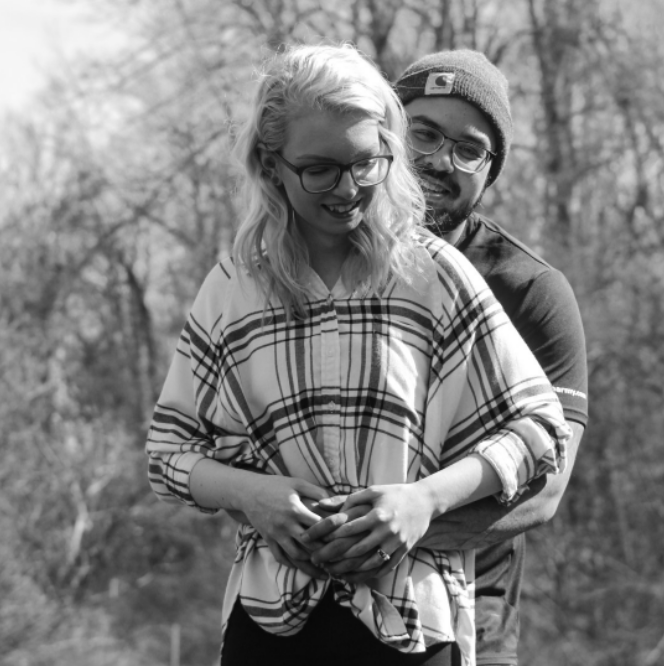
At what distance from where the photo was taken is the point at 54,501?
1278 centimetres

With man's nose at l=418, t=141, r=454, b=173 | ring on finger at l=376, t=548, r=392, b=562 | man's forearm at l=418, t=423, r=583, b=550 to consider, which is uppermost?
man's nose at l=418, t=141, r=454, b=173

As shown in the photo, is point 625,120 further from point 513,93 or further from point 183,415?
point 183,415

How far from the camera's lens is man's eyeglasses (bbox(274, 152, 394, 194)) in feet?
6.42

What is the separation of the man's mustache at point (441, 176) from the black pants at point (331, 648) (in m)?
0.95

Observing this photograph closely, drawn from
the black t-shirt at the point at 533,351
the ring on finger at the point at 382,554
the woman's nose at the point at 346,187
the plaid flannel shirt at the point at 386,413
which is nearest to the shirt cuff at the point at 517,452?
the plaid flannel shirt at the point at 386,413

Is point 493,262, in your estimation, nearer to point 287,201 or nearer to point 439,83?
point 439,83

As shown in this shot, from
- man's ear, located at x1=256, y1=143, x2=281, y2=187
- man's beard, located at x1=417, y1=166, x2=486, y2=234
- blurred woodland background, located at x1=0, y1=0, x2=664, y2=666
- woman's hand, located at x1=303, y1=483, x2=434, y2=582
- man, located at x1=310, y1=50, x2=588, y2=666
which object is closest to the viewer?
woman's hand, located at x1=303, y1=483, x2=434, y2=582

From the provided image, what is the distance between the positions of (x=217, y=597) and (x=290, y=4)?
25.1 feet

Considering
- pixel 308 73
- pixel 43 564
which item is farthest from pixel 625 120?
pixel 308 73

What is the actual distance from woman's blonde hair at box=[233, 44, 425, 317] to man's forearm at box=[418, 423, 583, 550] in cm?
42

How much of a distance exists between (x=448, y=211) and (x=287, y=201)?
0.47 m

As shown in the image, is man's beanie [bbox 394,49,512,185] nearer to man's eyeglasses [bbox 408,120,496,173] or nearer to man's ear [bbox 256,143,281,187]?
man's eyeglasses [bbox 408,120,496,173]

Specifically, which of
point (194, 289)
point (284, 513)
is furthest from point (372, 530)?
point (194, 289)

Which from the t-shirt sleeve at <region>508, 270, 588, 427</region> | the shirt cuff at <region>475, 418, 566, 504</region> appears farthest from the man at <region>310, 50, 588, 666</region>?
the shirt cuff at <region>475, 418, 566, 504</region>
